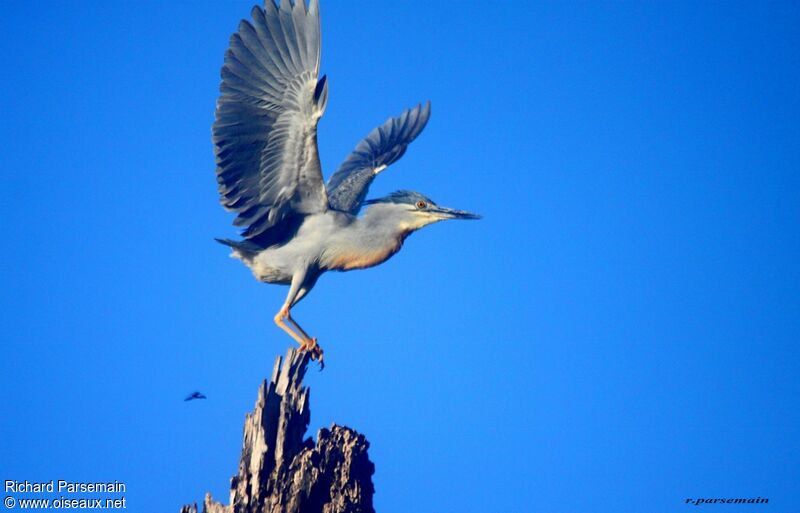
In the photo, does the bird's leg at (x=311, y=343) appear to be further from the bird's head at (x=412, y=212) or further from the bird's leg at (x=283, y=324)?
the bird's head at (x=412, y=212)

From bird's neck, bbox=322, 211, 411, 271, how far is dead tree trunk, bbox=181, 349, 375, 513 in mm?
2301

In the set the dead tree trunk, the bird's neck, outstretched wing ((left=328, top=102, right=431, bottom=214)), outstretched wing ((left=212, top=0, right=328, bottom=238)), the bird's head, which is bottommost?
the dead tree trunk

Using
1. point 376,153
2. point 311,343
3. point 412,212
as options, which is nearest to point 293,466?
point 311,343

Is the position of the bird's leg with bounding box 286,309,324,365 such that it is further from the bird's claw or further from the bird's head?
the bird's head

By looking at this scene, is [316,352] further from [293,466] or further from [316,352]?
[293,466]

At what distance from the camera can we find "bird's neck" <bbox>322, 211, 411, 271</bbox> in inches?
446

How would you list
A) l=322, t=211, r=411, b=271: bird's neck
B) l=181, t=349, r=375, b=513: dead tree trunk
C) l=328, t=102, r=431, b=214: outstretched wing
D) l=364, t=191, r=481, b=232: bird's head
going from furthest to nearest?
l=328, t=102, r=431, b=214: outstretched wing
l=364, t=191, r=481, b=232: bird's head
l=322, t=211, r=411, b=271: bird's neck
l=181, t=349, r=375, b=513: dead tree trunk

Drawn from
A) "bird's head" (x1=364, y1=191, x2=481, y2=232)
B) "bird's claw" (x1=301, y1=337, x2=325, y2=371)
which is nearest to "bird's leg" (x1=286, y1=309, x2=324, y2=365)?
"bird's claw" (x1=301, y1=337, x2=325, y2=371)

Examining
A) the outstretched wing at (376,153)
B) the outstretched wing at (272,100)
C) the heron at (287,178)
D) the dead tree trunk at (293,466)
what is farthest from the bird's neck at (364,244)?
the dead tree trunk at (293,466)

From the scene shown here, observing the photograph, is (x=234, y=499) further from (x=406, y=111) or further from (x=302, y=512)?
(x=406, y=111)

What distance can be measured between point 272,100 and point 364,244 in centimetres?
211

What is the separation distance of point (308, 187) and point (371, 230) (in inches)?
41.0

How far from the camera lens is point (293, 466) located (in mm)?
9102

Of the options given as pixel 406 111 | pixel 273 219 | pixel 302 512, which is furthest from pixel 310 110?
pixel 406 111
